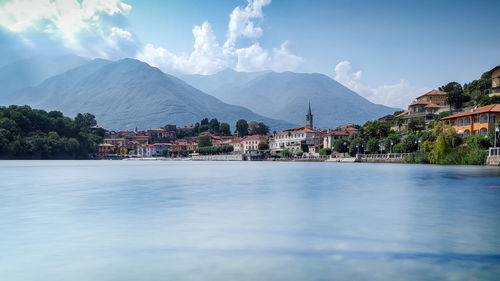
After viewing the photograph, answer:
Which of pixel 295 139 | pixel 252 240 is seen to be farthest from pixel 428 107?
pixel 252 240

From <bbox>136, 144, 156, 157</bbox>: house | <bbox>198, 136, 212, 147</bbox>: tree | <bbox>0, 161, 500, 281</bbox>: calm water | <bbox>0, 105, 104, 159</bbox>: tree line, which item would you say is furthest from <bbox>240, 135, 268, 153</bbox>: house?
<bbox>0, 161, 500, 281</bbox>: calm water

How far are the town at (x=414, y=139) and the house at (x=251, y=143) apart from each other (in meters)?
0.37

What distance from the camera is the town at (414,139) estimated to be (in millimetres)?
53344

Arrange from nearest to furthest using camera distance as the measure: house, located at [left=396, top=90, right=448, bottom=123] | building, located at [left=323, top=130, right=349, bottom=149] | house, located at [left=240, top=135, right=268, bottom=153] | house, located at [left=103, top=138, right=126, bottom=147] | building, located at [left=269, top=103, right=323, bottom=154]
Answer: house, located at [left=396, top=90, right=448, bottom=123], building, located at [left=323, top=130, right=349, bottom=149], building, located at [left=269, top=103, right=323, bottom=154], house, located at [left=240, top=135, right=268, bottom=153], house, located at [left=103, top=138, right=126, bottom=147]

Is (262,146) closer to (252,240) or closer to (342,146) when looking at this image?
(342,146)

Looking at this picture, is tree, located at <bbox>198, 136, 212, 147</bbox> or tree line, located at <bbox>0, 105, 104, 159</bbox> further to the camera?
tree, located at <bbox>198, 136, 212, 147</bbox>

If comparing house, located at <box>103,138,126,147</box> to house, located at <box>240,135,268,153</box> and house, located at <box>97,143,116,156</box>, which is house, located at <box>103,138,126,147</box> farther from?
house, located at <box>240,135,268,153</box>

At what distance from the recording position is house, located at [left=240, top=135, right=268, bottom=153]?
511 ft

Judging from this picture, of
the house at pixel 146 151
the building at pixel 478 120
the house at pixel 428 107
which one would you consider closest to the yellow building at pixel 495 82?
the house at pixel 428 107

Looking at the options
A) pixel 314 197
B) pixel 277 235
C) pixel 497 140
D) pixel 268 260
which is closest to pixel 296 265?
pixel 268 260

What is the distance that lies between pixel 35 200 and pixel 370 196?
15.5 meters

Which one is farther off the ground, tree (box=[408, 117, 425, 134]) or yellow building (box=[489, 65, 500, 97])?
yellow building (box=[489, 65, 500, 97])

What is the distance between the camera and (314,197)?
20359mm

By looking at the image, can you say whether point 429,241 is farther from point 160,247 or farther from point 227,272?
point 160,247
